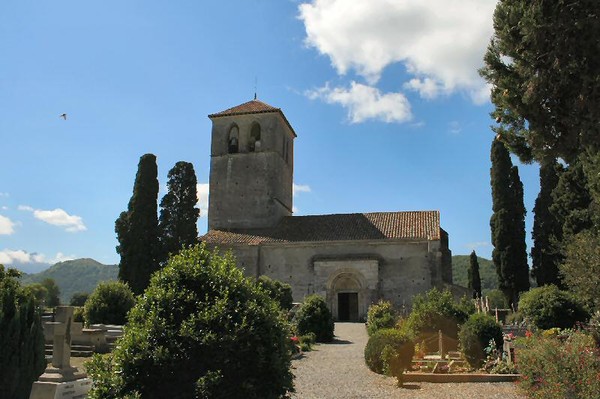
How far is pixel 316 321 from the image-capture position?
→ 797 inches

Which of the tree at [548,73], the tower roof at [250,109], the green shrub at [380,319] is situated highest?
the tower roof at [250,109]

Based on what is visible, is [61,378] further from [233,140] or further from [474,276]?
[474,276]

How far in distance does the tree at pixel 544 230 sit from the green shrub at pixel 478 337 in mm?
19552

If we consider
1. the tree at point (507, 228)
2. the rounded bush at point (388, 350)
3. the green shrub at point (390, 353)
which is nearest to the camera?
the green shrub at point (390, 353)

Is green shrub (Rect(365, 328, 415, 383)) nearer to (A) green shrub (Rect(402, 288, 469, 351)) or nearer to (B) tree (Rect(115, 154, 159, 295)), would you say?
(A) green shrub (Rect(402, 288, 469, 351))

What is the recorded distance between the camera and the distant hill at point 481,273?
78.0 metres

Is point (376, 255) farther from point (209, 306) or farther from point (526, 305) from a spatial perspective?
point (209, 306)

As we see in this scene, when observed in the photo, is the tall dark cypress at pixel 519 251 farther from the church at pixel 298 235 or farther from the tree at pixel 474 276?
the tree at pixel 474 276

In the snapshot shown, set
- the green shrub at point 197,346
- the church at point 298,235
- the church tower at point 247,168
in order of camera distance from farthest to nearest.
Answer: the church tower at point 247,168 → the church at point 298,235 → the green shrub at point 197,346

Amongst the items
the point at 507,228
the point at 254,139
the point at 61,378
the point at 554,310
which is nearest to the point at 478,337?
the point at 554,310

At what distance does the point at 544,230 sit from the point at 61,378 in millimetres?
29896

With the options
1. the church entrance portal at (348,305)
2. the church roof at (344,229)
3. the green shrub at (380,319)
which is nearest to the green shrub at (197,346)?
the green shrub at (380,319)

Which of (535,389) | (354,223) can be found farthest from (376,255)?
(535,389)

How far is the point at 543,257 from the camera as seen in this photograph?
1169 inches
